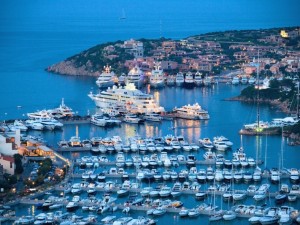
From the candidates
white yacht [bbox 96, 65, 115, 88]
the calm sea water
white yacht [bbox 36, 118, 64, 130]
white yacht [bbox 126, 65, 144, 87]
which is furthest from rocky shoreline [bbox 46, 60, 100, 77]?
white yacht [bbox 36, 118, 64, 130]

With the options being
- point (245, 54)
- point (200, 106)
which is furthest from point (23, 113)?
point (245, 54)

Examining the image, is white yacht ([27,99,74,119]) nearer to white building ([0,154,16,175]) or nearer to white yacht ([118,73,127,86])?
white yacht ([118,73,127,86])

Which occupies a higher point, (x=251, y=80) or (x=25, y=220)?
(x=251, y=80)

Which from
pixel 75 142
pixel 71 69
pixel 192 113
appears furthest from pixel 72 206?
pixel 71 69

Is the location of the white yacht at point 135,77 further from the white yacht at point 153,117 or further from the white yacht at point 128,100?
the white yacht at point 153,117

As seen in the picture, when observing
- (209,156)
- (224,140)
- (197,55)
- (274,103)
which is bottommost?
(209,156)

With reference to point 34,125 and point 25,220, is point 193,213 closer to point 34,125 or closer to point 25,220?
point 25,220
